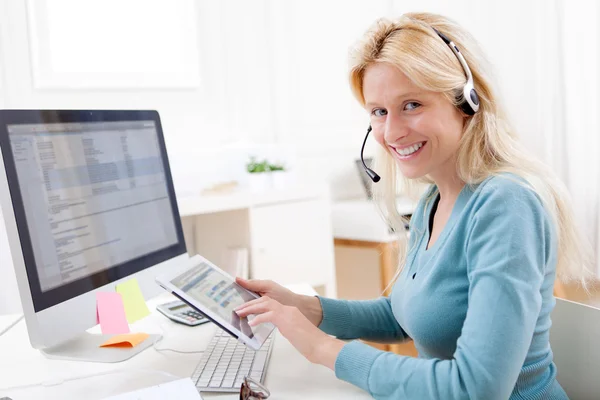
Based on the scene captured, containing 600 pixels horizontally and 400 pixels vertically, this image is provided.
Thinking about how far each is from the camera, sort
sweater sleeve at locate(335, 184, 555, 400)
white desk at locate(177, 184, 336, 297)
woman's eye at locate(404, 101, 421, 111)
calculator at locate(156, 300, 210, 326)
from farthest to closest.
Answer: white desk at locate(177, 184, 336, 297), calculator at locate(156, 300, 210, 326), woman's eye at locate(404, 101, 421, 111), sweater sleeve at locate(335, 184, 555, 400)

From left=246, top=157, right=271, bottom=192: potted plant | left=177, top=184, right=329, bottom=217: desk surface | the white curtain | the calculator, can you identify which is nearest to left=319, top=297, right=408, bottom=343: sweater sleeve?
the calculator

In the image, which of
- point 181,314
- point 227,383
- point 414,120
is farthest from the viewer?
point 181,314

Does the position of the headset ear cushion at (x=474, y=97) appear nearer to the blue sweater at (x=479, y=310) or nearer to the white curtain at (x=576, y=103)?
the blue sweater at (x=479, y=310)

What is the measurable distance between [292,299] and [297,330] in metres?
0.22

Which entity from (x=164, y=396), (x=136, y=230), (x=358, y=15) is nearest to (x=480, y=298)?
(x=164, y=396)

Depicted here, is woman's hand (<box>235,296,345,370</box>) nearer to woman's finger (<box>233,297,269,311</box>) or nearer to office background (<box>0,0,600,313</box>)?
woman's finger (<box>233,297,269,311</box>)

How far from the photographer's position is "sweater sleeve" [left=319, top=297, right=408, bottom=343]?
1273 millimetres

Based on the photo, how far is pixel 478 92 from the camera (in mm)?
1115

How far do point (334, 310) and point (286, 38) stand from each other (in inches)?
82.2

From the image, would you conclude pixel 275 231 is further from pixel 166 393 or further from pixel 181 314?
pixel 166 393

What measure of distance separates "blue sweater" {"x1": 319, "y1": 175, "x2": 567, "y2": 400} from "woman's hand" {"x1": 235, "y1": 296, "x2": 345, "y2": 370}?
3cm

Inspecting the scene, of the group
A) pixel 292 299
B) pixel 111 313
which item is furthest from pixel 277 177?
pixel 111 313

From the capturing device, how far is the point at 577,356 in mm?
1119

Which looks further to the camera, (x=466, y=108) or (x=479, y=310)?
(x=466, y=108)
